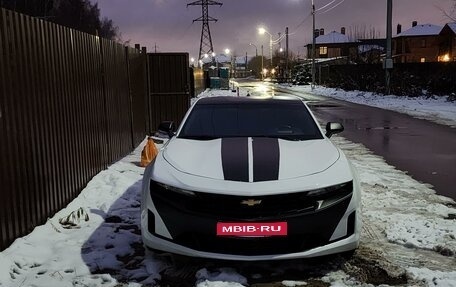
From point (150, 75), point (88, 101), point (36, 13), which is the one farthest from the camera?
point (36, 13)

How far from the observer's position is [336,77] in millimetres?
48906

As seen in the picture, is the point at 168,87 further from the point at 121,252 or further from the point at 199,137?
the point at 121,252

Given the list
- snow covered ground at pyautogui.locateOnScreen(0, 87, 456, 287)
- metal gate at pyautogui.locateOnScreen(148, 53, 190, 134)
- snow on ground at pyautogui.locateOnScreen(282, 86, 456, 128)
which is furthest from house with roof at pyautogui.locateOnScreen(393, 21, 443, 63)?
snow covered ground at pyautogui.locateOnScreen(0, 87, 456, 287)

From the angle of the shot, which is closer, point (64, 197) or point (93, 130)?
point (64, 197)

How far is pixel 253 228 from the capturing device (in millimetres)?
3984

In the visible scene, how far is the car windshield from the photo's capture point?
18.2ft

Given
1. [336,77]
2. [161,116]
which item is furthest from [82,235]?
[336,77]

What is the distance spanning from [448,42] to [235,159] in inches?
3230

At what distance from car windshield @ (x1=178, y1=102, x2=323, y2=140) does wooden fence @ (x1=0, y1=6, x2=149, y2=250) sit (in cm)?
161

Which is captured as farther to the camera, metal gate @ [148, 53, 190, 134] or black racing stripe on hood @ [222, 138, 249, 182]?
metal gate @ [148, 53, 190, 134]

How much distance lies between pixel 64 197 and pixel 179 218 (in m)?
2.73

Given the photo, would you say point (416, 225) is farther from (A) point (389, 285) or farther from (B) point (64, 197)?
(B) point (64, 197)

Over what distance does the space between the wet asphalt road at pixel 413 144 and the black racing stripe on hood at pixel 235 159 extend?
3.63 m

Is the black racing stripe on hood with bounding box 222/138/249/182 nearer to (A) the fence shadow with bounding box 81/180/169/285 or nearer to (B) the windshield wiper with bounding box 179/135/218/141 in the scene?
(B) the windshield wiper with bounding box 179/135/218/141
